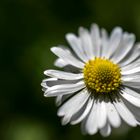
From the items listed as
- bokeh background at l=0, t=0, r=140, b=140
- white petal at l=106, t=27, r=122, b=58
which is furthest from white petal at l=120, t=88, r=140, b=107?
bokeh background at l=0, t=0, r=140, b=140

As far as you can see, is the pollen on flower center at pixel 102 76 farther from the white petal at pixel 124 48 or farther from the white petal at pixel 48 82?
the white petal at pixel 48 82

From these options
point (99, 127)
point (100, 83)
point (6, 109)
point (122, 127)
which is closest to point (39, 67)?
point (6, 109)

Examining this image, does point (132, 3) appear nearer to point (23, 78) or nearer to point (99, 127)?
point (23, 78)

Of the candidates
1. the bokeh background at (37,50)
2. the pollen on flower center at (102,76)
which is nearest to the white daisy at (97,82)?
the pollen on flower center at (102,76)

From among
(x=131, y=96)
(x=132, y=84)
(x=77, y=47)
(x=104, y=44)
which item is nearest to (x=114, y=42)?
(x=104, y=44)

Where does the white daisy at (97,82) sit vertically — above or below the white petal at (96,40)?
below

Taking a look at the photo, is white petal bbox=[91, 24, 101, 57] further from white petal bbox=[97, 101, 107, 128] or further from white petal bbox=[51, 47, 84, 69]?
white petal bbox=[97, 101, 107, 128]
